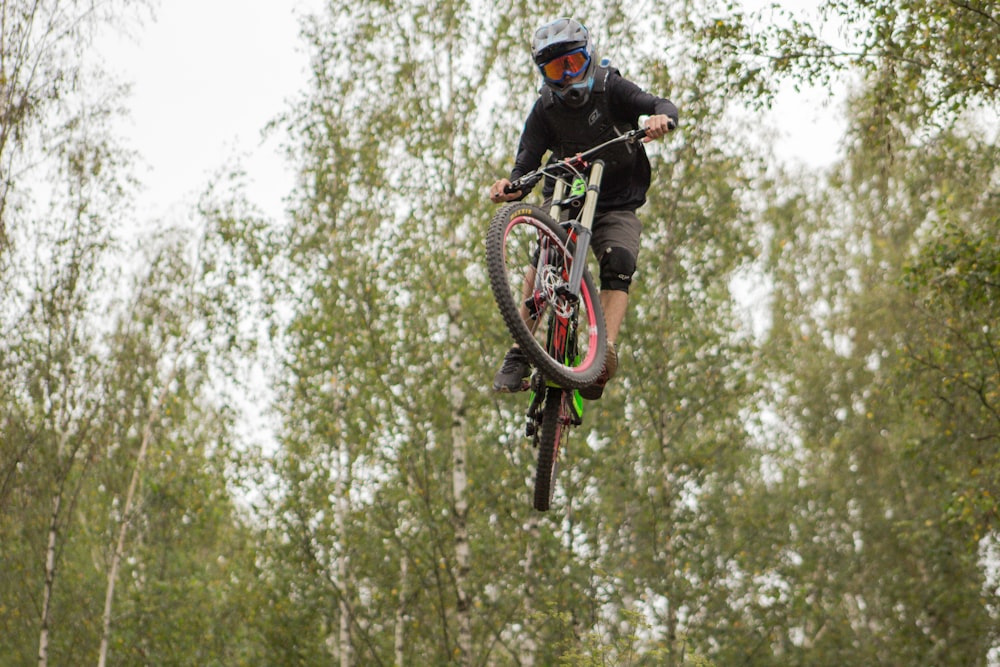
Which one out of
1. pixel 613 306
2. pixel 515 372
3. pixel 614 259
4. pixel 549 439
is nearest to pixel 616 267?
pixel 614 259

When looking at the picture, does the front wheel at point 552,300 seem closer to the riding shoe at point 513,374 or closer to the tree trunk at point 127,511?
the riding shoe at point 513,374

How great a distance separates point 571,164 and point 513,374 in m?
1.14

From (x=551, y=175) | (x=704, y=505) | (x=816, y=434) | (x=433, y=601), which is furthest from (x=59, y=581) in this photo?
(x=551, y=175)

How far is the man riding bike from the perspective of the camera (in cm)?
529

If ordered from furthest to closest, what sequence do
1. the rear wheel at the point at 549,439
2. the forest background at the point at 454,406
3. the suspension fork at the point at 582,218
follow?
1. the forest background at the point at 454,406
2. the rear wheel at the point at 549,439
3. the suspension fork at the point at 582,218

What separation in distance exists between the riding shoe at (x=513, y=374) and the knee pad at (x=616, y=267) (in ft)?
2.33

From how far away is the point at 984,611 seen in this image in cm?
1786

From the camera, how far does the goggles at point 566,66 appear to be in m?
5.27

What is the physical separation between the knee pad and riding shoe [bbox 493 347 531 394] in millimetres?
710

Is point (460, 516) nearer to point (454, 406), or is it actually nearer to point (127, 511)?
point (454, 406)

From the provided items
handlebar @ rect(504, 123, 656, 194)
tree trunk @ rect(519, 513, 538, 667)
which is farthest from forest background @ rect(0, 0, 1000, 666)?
handlebar @ rect(504, 123, 656, 194)

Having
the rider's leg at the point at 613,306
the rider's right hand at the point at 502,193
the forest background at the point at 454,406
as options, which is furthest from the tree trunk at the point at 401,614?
the rider's right hand at the point at 502,193

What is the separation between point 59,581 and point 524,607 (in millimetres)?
10025

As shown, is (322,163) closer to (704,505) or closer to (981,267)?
(704,505)
